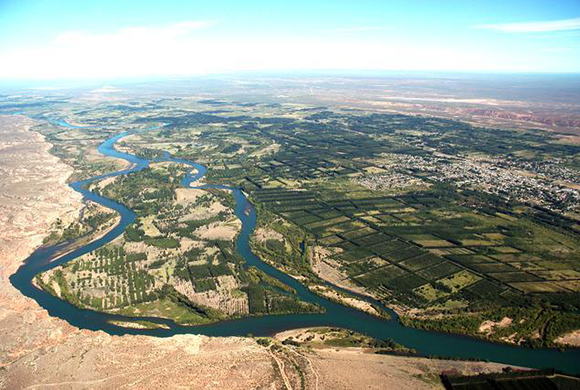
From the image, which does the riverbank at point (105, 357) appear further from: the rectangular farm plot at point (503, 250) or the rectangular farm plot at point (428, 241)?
the rectangular farm plot at point (503, 250)

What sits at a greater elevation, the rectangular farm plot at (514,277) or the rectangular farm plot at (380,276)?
the rectangular farm plot at (514,277)

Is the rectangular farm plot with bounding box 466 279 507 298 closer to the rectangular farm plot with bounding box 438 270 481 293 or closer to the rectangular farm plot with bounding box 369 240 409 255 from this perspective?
the rectangular farm plot with bounding box 438 270 481 293

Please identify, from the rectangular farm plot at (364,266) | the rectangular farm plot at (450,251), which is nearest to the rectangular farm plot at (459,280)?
the rectangular farm plot at (450,251)

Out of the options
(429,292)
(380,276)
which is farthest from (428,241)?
(429,292)

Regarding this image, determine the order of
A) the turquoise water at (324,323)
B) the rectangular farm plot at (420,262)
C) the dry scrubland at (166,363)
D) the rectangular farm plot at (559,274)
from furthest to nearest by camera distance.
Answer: the rectangular farm plot at (420,262)
the rectangular farm plot at (559,274)
the turquoise water at (324,323)
the dry scrubland at (166,363)

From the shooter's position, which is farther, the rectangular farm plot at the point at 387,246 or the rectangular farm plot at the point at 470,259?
the rectangular farm plot at the point at 387,246

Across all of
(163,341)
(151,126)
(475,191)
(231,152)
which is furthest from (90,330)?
(151,126)

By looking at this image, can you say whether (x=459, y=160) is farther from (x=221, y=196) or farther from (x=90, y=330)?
(x=90, y=330)

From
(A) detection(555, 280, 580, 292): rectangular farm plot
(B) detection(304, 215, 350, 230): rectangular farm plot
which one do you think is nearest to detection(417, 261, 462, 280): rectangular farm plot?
(A) detection(555, 280, 580, 292): rectangular farm plot
